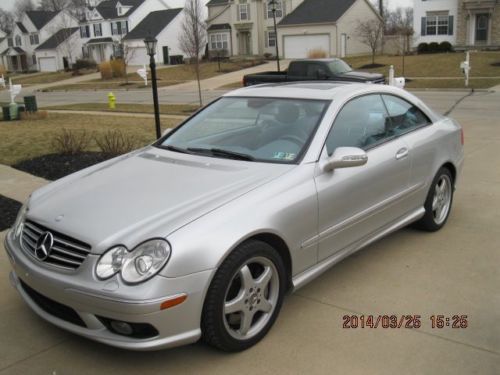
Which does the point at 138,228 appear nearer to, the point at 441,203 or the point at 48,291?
the point at 48,291

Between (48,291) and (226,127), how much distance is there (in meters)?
2.17

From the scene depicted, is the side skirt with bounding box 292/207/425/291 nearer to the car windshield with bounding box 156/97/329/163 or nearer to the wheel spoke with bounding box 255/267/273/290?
the wheel spoke with bounding box 255/267/273/290

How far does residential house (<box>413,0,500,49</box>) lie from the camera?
3950 centimetres

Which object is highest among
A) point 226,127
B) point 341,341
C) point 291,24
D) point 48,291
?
point 291,24

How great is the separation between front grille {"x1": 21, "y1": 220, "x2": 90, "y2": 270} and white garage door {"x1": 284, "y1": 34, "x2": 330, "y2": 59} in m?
44.9

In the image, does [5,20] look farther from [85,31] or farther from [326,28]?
[326,28]

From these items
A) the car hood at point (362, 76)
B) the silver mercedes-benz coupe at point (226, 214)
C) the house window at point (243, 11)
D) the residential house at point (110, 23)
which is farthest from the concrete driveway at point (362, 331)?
the residential house at point (110, 23)

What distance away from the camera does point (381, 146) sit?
4.50 metres

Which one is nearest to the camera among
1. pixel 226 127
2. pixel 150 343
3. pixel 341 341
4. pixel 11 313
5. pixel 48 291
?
pixel 150 343

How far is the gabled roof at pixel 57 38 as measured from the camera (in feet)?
227

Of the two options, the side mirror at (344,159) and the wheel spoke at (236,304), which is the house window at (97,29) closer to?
the side mirror at (344,159)

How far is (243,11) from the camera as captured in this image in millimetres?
54844

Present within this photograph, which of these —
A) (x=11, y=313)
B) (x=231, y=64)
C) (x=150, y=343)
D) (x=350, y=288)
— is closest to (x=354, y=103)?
(x=350, y=288)

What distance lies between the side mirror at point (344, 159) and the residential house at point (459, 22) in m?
40.4
